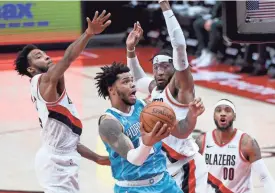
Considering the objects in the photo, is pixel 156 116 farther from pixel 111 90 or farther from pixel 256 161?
pixel 256 161

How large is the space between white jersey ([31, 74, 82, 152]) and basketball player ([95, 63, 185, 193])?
651 mm

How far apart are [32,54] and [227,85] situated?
8628 mm

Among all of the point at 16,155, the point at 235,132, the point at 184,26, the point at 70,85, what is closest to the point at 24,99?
the point at 70,85

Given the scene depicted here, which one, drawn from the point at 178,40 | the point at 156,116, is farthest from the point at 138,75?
the point at 156,116

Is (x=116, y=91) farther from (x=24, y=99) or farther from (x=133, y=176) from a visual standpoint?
(x=24, y=99)

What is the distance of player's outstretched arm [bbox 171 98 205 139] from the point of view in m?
6.13

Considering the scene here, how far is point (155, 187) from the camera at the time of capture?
6504mm

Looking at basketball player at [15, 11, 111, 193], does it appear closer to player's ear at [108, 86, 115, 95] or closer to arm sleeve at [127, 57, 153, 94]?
player's ear at [108, 86, 115, 95]

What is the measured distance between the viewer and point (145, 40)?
2097cm

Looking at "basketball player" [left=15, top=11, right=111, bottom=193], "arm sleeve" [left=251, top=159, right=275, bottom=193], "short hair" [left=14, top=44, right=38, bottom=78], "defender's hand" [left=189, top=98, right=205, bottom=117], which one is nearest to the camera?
"defender's hand" [left=189, top=98, right=205, bottom=117]

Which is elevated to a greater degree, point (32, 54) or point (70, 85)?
point (32, 54)

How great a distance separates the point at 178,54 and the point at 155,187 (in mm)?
1208

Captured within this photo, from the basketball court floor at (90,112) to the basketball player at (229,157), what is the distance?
1510 mm

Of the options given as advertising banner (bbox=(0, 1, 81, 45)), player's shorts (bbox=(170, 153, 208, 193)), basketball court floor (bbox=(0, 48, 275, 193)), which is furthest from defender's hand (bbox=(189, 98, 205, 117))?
advertising banner (bbox=(0, 1, 81, 45))
